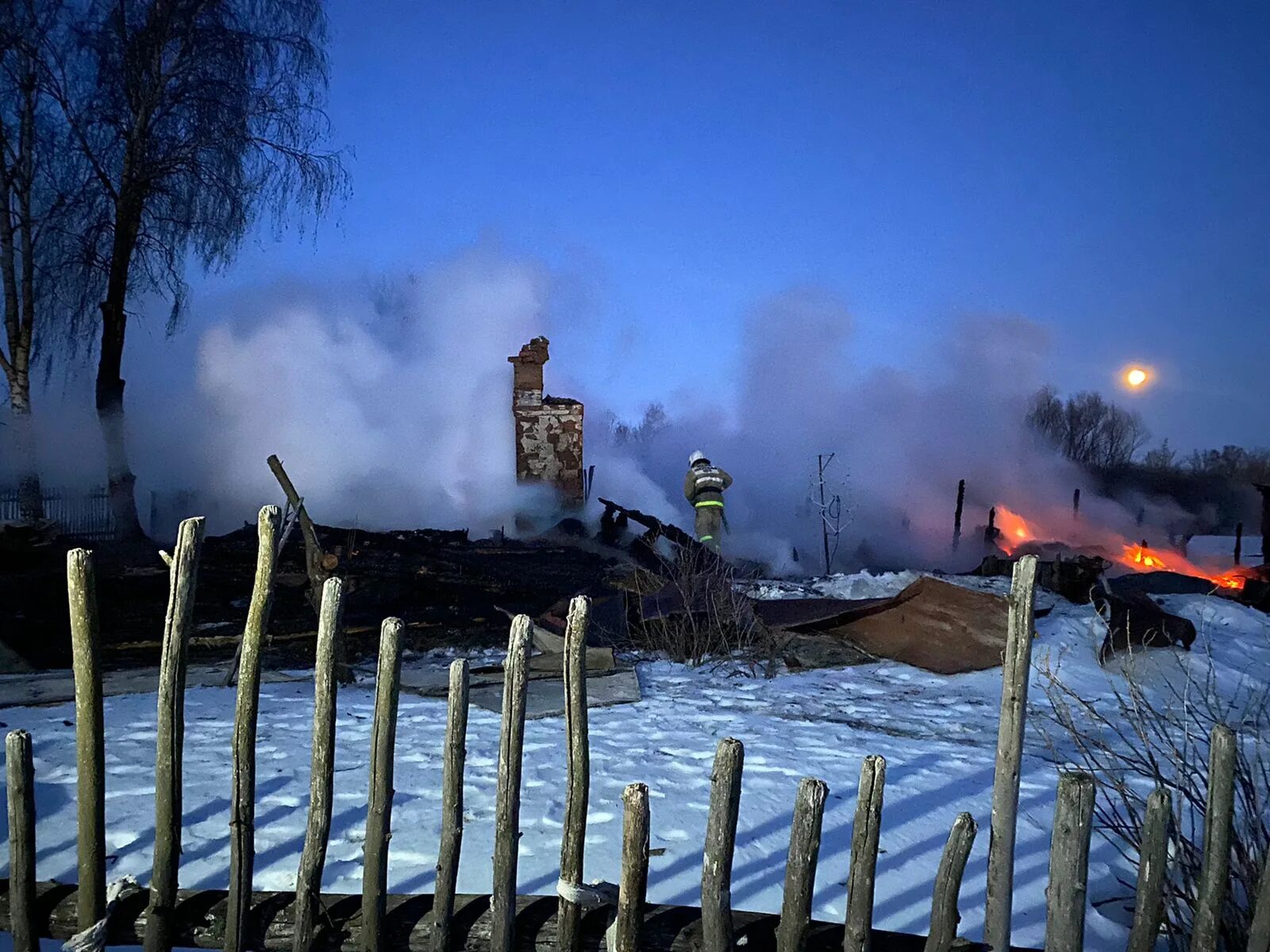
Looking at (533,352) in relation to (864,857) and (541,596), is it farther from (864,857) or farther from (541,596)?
(864,857)

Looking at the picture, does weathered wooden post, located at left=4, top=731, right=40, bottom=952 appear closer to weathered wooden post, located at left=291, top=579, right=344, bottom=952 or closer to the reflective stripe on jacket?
weathered wooden post, located at left=291, top=579, right=344, bottom=952

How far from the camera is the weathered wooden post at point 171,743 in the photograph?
2422 millimetres

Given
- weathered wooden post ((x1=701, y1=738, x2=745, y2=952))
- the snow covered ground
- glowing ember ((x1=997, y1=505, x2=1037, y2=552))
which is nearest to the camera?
weathered wooden post ((x1=701, y1=738, x2=745, y2=952))

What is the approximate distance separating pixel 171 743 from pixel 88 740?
219 millimetres

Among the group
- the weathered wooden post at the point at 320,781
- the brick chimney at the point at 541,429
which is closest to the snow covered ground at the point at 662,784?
the weathered wooden post at the point at 320,781

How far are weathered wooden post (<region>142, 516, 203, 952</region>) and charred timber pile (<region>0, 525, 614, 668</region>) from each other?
5.36 metres

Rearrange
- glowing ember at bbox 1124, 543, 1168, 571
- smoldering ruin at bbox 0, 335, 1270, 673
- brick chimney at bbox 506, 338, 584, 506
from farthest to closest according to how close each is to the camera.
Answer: glowing ember at bbox 1124, 543, 1168, 571 < brick chimney at bbox 506, 338, 584, 506 < smoldering ruin at bbox 0, 335, 1270, 673

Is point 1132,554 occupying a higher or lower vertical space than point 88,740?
lower

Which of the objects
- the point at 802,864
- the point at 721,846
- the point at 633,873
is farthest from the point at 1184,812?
the point at 633,873

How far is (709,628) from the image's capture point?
28.1 feet

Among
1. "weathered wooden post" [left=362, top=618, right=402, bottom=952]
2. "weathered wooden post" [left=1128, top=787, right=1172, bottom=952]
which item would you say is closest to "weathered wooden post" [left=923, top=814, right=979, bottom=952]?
"weathered wooden post" [left=1128, top=787, right=1172, bottom=952]

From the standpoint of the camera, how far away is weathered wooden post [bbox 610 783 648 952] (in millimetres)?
2234

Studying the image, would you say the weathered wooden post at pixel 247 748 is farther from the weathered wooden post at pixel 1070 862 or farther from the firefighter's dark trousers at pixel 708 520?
the firefighter's dark trousers at pixel 708 520

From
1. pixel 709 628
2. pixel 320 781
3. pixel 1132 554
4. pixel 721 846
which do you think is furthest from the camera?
pixel 1132 554
